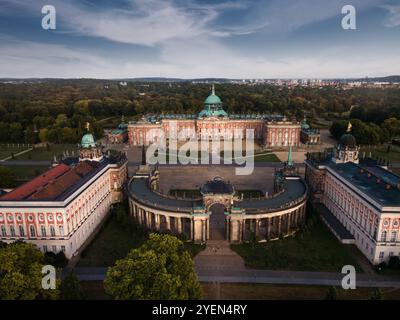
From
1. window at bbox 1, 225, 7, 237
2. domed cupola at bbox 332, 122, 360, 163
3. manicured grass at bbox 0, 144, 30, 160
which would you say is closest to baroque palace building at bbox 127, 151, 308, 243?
domed cupola at bbox 332, 122, 360, 163

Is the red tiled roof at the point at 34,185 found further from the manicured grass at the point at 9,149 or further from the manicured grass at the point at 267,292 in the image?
the manicured grass at the point at 9,149

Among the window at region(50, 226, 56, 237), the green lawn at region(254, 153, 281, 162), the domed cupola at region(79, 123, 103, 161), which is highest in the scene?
the domed cupola at region(79, 123, 103, 161)

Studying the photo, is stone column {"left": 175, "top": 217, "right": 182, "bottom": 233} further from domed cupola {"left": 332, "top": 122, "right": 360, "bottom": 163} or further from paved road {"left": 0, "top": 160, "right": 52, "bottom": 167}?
paved road {"left": 0, "top": 160, "right": 52, "bottom": 167}

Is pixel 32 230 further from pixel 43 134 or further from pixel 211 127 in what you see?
pixel 211 127

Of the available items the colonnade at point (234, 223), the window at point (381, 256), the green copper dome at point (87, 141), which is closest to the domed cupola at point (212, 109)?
the green copper dome at point (87, 141)

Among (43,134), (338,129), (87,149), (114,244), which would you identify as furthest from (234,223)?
(43,134)

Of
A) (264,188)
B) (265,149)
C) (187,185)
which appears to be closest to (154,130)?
(265,149)
